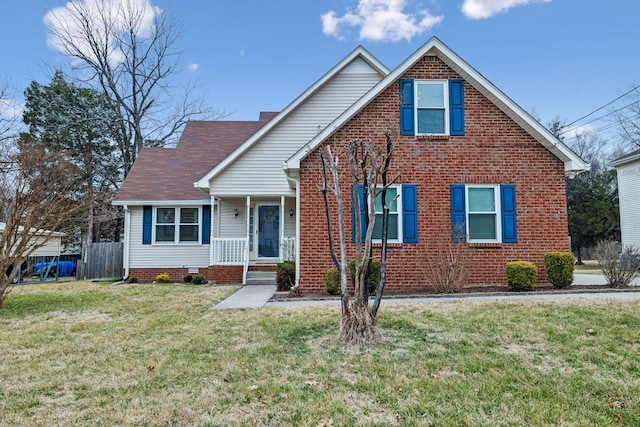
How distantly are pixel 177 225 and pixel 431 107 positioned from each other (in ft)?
32.6

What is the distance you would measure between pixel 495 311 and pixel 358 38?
15.8 m

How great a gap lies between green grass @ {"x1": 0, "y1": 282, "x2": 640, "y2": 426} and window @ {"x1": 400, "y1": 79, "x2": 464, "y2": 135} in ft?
16.4

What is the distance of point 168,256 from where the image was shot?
603 inches

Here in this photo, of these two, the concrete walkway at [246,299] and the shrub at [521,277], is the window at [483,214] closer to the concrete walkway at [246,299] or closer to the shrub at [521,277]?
the shrub at [521,277]

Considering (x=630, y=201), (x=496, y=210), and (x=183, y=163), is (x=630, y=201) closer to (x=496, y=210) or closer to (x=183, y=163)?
(x=496, y=210)

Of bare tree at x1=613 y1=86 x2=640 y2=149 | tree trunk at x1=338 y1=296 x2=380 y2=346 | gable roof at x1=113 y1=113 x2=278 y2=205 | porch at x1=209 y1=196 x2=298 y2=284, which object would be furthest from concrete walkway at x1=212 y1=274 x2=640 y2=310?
bare tree at x1=613 y1=86 x2=640 y2=149

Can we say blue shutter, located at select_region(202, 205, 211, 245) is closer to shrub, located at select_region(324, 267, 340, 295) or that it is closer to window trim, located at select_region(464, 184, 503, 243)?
shrub, located at select_region(324, 267, 340, 295)

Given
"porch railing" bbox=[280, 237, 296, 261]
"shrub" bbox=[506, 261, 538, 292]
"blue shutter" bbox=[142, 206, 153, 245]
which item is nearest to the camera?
"shrub" bbox=[506, 261, 538, 292]

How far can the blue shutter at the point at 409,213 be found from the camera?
10.2 meters

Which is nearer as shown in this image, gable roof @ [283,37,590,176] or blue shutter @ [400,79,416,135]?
gable roof @ [283,37,590,176]

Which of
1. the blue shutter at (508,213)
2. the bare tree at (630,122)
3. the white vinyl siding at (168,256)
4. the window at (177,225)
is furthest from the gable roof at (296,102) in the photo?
the bare tree at (630,122)

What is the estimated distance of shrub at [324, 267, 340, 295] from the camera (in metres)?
9.36

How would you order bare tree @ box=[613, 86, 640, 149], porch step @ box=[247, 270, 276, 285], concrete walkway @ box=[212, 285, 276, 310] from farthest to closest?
bare tree @ box=[613, 86, 640, 149] < porch step @ box=[247, 270, 276, 285] < concrete walkway @ box=[212, 285, 276, 310]

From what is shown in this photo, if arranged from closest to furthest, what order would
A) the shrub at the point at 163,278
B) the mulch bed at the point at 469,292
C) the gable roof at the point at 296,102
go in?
the mulch bed at the point at 469,292
the gable roof at the point at 296,102
the shrub at the point at 163,278
